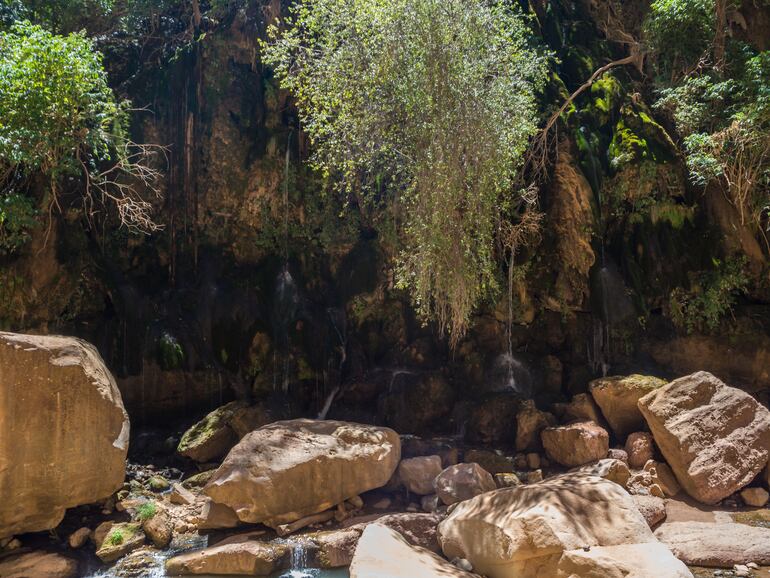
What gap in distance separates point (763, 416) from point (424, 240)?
524cm

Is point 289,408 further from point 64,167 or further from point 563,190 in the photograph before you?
point 563,190

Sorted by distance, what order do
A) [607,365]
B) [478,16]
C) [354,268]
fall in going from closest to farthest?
[478,16], [607,365], [354,268]

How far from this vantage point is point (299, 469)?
7414 millimetres

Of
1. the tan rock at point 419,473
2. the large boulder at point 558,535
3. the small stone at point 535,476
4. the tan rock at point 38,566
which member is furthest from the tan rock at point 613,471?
the tan rock at point 38,566

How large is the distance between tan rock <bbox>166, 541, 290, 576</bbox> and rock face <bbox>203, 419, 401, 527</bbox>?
72 cm

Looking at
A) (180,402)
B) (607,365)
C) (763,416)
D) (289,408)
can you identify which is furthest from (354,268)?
(763,416)

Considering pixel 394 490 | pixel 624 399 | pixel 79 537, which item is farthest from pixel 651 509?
pixel 79 537

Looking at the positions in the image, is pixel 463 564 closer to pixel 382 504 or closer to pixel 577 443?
pixel 382 504

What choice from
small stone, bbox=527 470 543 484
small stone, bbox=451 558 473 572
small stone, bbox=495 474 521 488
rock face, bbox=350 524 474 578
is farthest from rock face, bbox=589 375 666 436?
rock face, bbox=350 524 474 578

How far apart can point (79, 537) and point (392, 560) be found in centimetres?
402

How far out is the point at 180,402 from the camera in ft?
36.8

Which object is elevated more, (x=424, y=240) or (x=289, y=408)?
(x=424, y=240)

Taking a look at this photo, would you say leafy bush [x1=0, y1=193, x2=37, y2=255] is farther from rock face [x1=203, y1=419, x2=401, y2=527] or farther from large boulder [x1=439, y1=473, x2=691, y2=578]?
large boulder [x1=439, y1=473, x2=691, y2=578]

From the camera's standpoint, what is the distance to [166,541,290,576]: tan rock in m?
6.35
